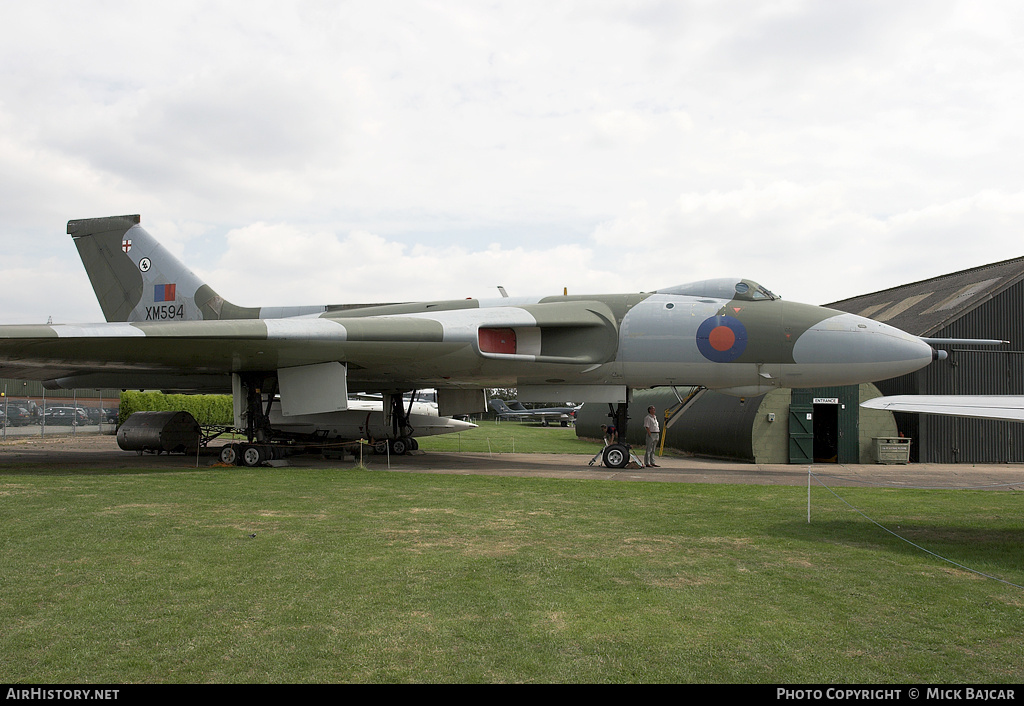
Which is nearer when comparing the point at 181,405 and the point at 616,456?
the point at 616,456

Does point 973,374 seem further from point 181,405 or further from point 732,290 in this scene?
point 181,405

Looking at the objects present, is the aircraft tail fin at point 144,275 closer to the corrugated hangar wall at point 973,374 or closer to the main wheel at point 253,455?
the main wheel at point 253,455

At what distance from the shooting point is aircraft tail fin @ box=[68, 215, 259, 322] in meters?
18.8

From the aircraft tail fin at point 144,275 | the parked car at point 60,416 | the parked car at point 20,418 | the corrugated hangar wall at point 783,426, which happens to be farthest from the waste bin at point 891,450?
the parked car at point 20,418

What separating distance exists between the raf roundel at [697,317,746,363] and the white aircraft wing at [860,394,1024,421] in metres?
8.31

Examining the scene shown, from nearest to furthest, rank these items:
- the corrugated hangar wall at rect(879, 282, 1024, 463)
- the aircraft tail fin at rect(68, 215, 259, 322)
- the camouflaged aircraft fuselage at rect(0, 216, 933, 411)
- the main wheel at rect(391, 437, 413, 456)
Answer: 1. the camouflaged aircraft fuselage at rect(0, 216, 933, 411)
2. the aircraft tail fin at rect(68, 215, 259, 322)
3. the corrugated hangar wall at rect(879, 282, 1024, 463)
4. the main wheel at rect(391, 437, 413, 456)

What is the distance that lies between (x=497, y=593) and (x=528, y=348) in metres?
10.8

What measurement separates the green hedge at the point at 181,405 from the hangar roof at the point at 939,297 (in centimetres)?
2744

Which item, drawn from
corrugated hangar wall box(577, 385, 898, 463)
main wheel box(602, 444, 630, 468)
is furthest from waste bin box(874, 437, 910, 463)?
main wheel box(602, 444, 630, 468)

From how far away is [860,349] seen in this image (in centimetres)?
1427

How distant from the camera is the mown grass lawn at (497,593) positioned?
12.3ft

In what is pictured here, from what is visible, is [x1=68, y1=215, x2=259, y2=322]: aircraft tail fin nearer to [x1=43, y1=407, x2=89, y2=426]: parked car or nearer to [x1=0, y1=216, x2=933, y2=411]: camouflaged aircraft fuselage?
[x1=0, y1=216, x2=933, y2=411]: camouflaged aircraft fuselage

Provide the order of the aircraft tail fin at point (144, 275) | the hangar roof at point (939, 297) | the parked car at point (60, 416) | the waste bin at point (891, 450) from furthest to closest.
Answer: the parked car at point (60, 416), the hangar roof at point (939, 297), the waste bin at point (891, 450), the aircraft tail fin at point (144, 275)

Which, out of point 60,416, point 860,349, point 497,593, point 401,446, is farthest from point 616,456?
point 60,416
